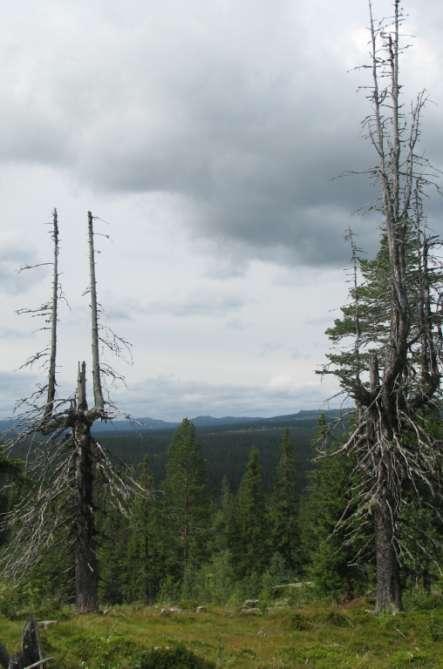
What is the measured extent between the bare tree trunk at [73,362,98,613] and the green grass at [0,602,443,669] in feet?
2.88

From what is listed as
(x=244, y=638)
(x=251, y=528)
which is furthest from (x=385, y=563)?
(x=251, y=528)

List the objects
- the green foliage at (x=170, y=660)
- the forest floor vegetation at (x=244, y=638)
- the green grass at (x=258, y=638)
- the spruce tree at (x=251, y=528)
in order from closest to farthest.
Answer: the green foliage at (x=170, y=660), the forest floor vegetation at (x=244, y=638), the green grass at (x=258, y=638), the spruce tree at (x=251, y=528)

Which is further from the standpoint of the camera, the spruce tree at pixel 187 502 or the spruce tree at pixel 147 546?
the spruce tree at pixel 187 502

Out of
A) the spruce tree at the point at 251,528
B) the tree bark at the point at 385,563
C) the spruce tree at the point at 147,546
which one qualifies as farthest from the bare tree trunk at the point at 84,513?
the spruce tree at the point at 251,528

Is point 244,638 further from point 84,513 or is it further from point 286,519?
point 286,519

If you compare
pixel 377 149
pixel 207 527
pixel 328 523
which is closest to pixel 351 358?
pixel 328 523

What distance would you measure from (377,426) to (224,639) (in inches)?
261

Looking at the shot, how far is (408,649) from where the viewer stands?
11.8 meters

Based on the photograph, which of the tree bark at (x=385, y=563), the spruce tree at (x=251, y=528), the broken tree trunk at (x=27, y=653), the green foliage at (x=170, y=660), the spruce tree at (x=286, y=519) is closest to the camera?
the broken tree trunk at (x=27, y=653)

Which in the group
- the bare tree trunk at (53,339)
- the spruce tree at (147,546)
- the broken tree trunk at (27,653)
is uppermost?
the bare tree trunk at (53,339)

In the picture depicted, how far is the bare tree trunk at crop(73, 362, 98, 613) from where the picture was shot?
603 inches

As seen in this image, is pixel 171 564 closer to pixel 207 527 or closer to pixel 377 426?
pixel 207 527

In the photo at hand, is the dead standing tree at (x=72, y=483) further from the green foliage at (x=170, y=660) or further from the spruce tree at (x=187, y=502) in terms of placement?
the spruce tree at (x=187, y=502)

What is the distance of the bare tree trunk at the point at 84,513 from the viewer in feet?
50.2
